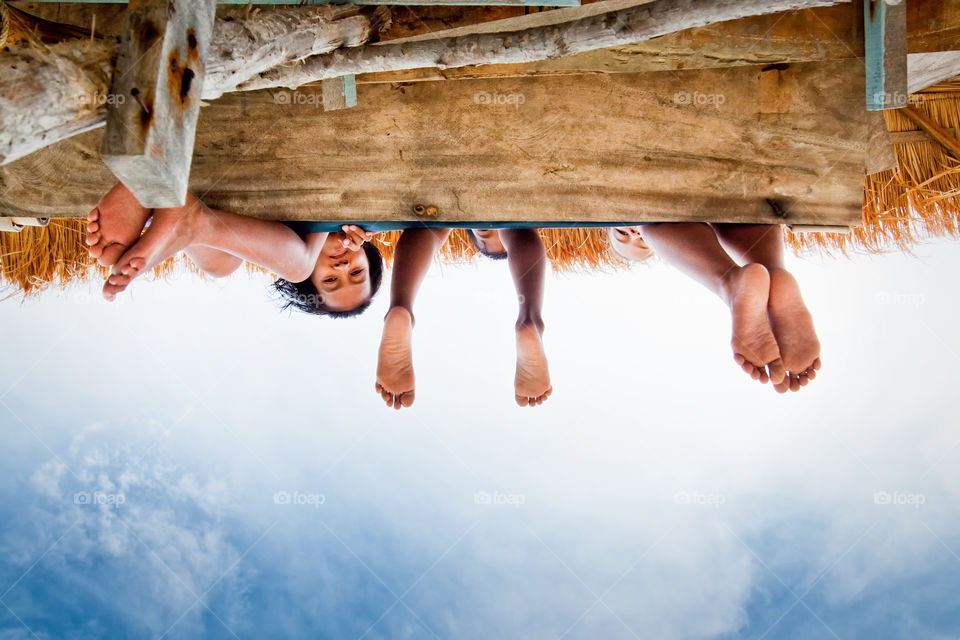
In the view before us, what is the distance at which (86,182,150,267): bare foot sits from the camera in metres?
2.00

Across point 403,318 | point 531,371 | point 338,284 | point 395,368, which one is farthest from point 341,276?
point 531,371

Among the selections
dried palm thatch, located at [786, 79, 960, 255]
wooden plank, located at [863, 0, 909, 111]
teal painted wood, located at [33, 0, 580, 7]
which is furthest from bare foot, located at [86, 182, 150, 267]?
dried palm thatch, located at [786, 79, 960, 255]

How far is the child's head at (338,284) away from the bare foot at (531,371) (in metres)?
0.78

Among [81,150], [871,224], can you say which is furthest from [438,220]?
[871,224]

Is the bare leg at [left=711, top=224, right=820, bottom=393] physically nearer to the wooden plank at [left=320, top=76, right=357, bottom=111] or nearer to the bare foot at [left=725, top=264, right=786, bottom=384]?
the bare foot at [left=725, top=264, right=786, bottom=384]

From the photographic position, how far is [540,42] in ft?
5.50

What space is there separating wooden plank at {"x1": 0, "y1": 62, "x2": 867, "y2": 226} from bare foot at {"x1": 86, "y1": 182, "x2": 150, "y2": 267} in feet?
1.29

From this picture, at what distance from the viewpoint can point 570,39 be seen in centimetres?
165

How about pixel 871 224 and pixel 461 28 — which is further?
pixel 871 224

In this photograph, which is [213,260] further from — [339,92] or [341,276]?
[339,92]

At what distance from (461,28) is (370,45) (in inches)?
9.0

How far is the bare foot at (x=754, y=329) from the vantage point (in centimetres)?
221

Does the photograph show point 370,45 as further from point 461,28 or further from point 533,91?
point 533,91

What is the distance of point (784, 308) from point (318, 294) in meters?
1.82
